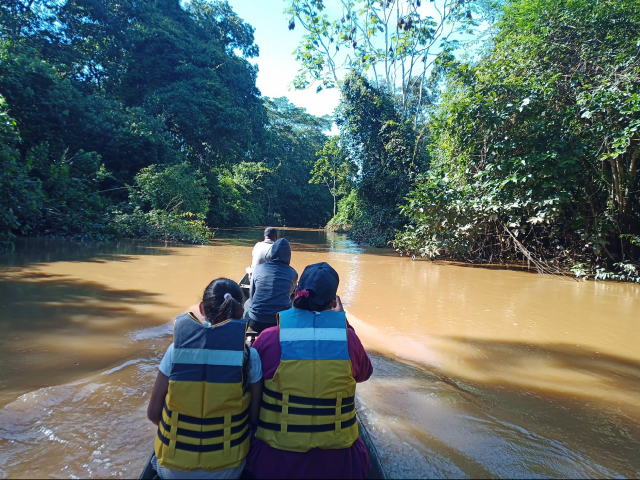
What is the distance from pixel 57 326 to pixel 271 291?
10.6 feet

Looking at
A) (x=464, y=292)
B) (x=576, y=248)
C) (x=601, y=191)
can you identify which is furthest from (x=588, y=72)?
(x=464, y=292)

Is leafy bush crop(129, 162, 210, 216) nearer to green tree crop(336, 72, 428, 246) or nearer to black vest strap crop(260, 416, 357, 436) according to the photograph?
green tree crop(336, 72, 428, 246)

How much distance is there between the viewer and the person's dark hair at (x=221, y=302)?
2.07 meters

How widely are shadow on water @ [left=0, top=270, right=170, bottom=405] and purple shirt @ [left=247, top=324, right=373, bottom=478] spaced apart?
8.53 ft

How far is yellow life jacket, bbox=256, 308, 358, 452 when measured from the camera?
1995 millimetres

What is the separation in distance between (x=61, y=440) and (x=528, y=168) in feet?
35.0

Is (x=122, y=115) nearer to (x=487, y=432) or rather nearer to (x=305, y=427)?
(x=487, y=432)

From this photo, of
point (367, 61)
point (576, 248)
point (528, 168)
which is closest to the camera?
point (528, 168)

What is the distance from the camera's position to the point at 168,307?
654cm

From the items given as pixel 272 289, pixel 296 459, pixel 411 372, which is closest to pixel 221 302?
pixel 296 459

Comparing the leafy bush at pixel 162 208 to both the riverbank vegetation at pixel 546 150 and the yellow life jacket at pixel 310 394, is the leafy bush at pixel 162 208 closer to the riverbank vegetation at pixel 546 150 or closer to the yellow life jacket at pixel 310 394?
the riverbank vegetation at pixel 546 150

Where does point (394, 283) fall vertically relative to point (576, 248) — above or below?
→ below

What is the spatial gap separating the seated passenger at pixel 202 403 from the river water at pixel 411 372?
2.84 ft

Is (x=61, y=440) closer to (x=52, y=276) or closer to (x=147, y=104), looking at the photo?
(x=52, y=276)
